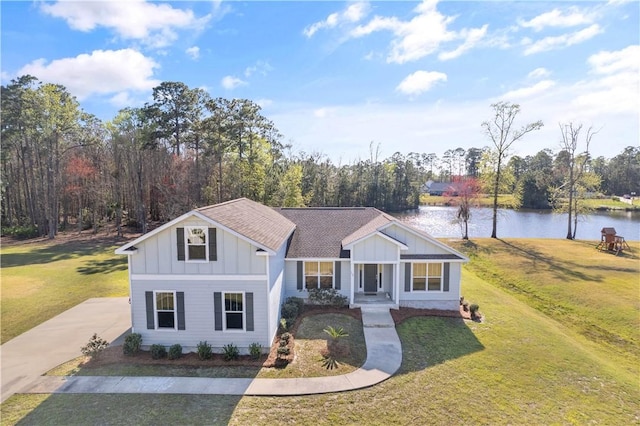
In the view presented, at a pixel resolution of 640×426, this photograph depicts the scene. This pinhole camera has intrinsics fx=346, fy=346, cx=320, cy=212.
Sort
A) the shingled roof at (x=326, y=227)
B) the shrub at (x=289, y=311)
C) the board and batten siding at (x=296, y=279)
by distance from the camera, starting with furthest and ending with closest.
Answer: the shingled roof at (x=326, y=227) < the board and batten siding at (x=296, y=279) < the shrub at (x=289, y=311)

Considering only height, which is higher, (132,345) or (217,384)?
(132,345)

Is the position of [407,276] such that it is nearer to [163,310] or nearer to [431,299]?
[431,299]

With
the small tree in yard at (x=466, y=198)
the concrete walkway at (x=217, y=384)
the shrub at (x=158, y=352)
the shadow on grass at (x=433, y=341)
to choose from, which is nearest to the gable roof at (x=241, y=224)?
the shrub at (x=158, y=352)

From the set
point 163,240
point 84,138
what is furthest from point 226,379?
point 84,138

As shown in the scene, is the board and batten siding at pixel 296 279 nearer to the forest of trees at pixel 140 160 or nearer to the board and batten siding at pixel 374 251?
the board and batten siding at pixel 374 251

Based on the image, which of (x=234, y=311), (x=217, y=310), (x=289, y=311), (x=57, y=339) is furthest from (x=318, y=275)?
(x=57, y=339)

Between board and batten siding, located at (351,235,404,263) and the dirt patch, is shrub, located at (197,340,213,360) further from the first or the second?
board and batten siding, located at (351,235,404,263)
